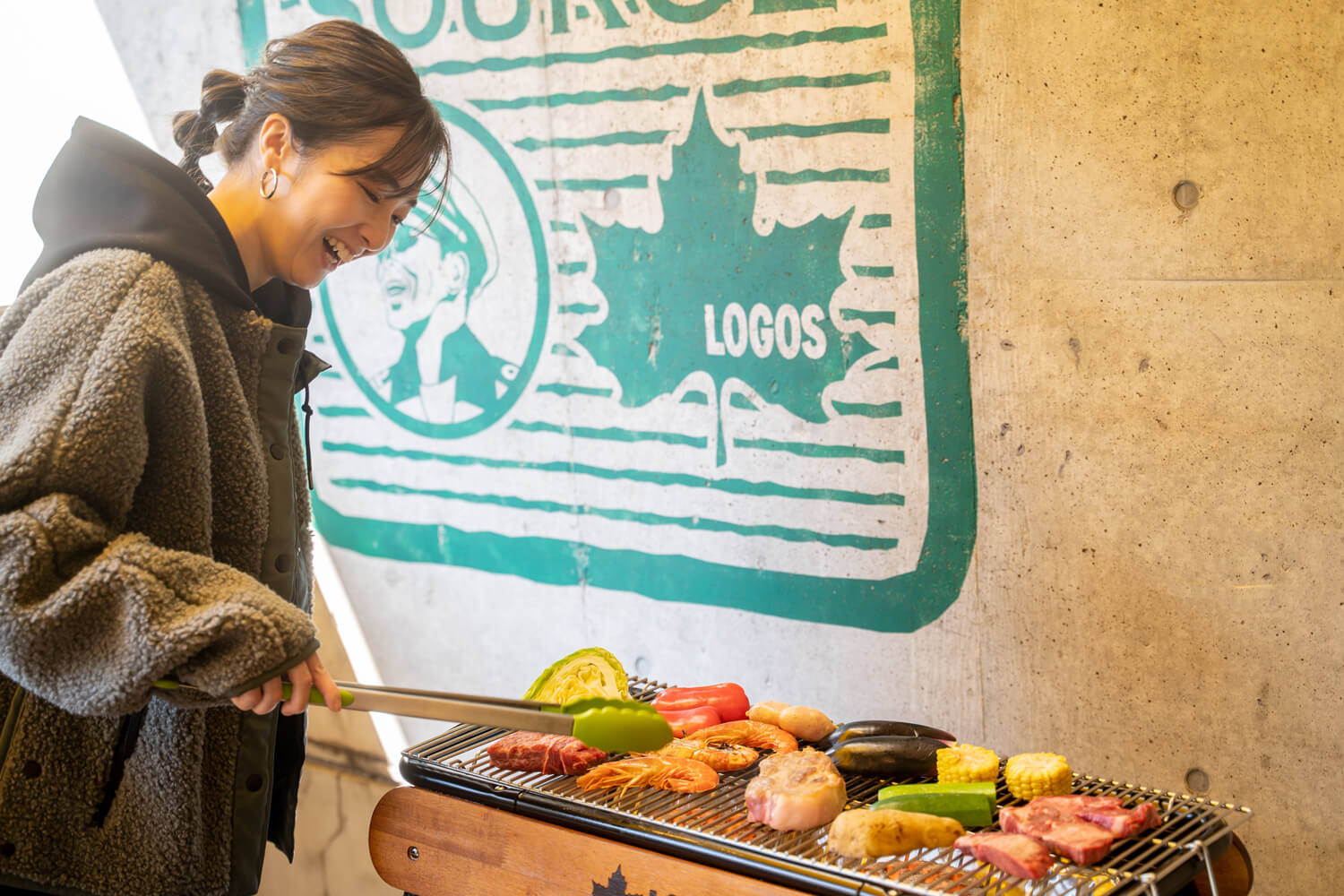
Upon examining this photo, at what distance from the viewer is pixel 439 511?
3.43 metres

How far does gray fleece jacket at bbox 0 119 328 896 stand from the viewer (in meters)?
1.29

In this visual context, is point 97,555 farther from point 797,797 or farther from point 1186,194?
point 1186,194

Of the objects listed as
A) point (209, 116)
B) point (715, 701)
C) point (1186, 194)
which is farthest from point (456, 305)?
point (1186, 194)

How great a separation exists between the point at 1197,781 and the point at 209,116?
2271 millimetres

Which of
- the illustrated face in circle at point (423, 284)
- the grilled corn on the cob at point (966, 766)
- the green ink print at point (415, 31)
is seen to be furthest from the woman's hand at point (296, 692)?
the green ink print at point (415, 31)

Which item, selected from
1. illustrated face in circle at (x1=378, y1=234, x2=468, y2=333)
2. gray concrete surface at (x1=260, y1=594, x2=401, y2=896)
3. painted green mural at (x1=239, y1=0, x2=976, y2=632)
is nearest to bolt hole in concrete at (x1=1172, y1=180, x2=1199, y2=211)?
painted green mural at (x1=239, y1=0, x2=976, y2=632)

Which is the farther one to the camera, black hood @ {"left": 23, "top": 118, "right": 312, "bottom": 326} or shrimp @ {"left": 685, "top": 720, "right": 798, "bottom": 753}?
shrimp @ {"left": 685, "top": 720, "right": 798, "bottom": 753}

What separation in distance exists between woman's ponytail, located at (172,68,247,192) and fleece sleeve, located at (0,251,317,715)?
47 centimetres

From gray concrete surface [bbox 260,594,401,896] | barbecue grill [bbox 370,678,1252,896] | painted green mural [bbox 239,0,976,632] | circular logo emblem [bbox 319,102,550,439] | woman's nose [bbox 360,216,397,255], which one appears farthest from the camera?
gray concrete surface [bbox 260,594,401,896]

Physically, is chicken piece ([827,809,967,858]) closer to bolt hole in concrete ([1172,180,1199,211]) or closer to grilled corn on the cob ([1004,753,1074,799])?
grilled corn on the cob ([1004,753,1074,799])

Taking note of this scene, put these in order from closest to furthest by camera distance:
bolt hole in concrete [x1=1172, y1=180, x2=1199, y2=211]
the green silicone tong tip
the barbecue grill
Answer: the barbecue grill < the green silicone tong tip < bolt hole in concrete [x1=1172, y1=180, x2=1199, y2=211]

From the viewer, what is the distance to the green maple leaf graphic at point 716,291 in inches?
103

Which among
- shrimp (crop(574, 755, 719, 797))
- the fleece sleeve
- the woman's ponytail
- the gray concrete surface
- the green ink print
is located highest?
the green ink print

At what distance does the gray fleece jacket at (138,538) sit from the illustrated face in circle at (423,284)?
162 cm
